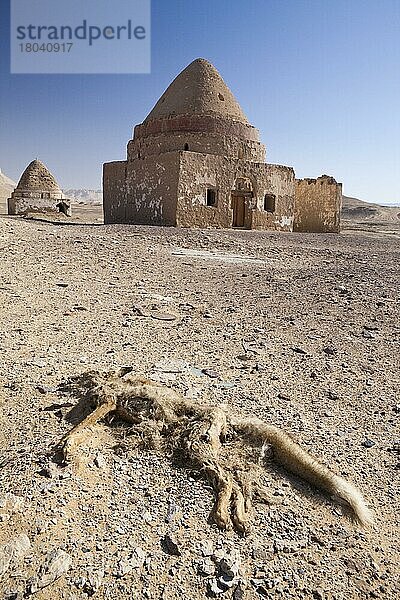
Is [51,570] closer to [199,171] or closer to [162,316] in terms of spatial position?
[162,316]

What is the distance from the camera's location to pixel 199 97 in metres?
17.8

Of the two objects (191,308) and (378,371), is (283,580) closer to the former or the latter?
(378,371)

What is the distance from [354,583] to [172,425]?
50.4 inches

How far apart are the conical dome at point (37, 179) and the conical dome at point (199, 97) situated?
9.18 meters

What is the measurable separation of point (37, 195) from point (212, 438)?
2436 cm

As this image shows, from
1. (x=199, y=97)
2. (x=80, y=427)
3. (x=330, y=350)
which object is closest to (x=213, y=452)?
(x=80, y=427)

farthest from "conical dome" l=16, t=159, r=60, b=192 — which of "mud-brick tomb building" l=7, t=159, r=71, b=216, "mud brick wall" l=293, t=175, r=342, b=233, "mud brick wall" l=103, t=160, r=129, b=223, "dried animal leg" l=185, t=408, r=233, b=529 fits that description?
"dried animal leg" l=185, t=408, r=233, b=529

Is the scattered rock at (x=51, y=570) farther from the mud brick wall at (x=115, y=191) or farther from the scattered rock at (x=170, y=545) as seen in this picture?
the mud brick wall at (x=115, y=191)

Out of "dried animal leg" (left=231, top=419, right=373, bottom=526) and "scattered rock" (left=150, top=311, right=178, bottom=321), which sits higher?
"scattered rock" (left=150, top=311, right=178, bottom=321)

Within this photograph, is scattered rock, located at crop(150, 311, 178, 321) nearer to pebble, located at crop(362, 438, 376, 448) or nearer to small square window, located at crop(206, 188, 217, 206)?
pebble, located at crop(362, 438, 376, 448)

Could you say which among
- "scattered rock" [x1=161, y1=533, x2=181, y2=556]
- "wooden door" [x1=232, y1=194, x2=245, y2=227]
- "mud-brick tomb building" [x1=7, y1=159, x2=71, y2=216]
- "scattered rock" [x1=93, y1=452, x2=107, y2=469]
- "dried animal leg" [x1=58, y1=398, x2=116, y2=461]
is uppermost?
"mud-brick tomb building" [x1=7, y1=159, x2=71, y2=216]

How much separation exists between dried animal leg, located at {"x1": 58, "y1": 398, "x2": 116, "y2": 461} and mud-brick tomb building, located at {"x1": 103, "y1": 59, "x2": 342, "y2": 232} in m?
12.8

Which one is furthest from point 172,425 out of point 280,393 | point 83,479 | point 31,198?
point 31,198

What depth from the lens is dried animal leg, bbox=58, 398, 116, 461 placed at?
255 cm
